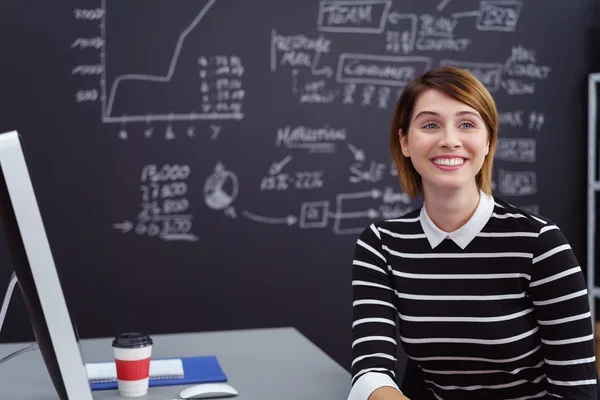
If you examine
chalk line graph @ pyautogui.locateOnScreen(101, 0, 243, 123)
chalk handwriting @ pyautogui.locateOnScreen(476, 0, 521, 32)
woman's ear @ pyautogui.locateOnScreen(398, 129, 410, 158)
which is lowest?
woman's ear @ pyautogui.locateOnScreen(398, 129, 410, 158)

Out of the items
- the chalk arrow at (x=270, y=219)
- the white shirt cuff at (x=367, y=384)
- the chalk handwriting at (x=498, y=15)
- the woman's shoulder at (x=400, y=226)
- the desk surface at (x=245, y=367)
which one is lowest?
the desk surface at (x=245, y=367)

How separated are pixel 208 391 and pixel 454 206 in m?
0.67

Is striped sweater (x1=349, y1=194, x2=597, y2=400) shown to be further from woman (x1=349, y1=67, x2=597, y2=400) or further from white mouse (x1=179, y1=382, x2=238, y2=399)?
white mouse (x1=179, y1=382, x2=238, y2=399)

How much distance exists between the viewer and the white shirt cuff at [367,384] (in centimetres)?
149

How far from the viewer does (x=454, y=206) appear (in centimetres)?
168

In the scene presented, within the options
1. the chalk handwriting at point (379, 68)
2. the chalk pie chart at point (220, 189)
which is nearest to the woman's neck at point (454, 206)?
the chalk pie chart at point (220, 189)

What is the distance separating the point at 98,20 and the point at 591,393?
247 cm

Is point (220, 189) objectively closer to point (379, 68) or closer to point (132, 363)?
point (379, 68)

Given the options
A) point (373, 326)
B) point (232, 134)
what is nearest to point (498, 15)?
point (232, 134)

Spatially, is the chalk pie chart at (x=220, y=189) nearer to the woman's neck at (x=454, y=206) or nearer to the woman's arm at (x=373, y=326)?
the woman's arm at (x=373, y=326)

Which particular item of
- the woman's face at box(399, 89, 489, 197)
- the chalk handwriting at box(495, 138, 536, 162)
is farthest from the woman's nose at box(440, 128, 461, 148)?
the chalk handwriting at box(495, 138, 536, 162)

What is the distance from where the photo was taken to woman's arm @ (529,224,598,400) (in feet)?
4.91

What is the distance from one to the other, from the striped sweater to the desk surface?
0.11m

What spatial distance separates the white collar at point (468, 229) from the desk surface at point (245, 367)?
37 cm
